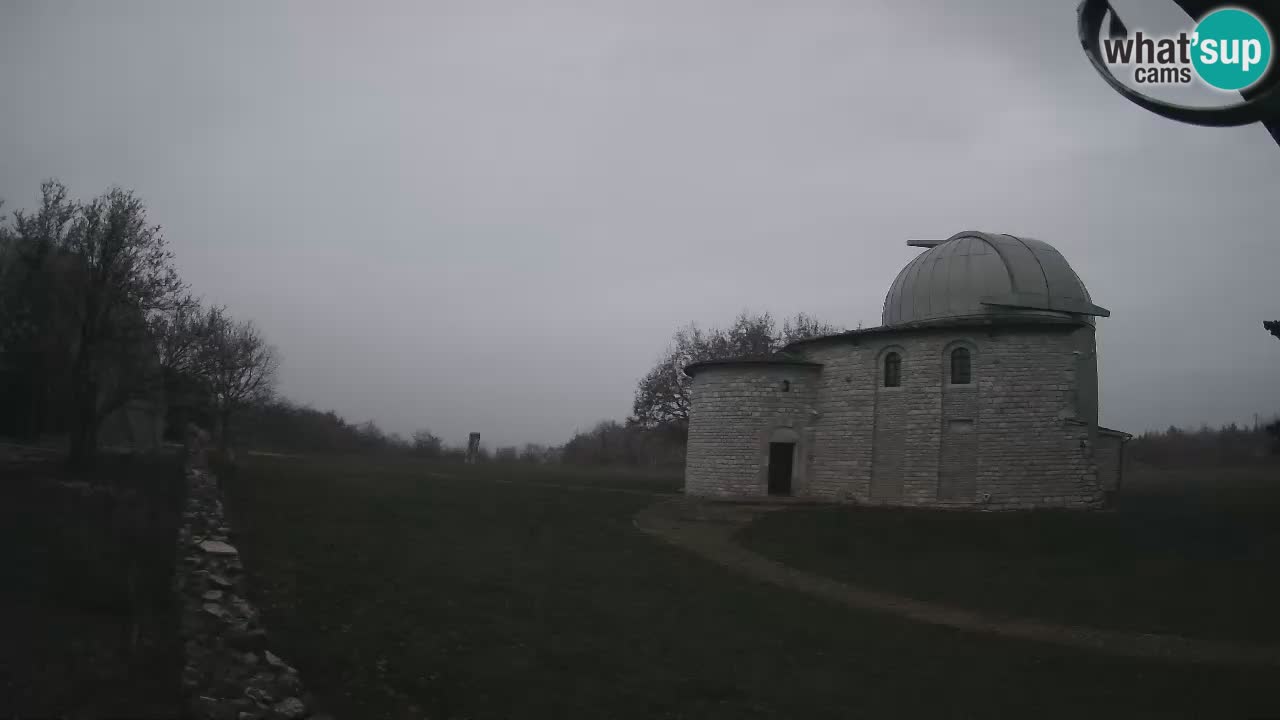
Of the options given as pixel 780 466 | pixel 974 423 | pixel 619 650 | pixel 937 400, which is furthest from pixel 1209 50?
pixel 780 466

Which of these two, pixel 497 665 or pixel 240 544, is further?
pixel 240 544

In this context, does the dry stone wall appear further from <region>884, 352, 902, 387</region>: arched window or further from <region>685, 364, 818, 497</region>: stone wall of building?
<region>884, 352, 902, 387</region>: arched window

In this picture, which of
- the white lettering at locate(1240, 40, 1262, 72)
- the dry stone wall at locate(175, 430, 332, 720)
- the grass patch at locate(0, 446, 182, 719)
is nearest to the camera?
the white lettering at locate(1240, 40, 1262, 72)

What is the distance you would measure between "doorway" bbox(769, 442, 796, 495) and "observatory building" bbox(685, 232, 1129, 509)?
4cm

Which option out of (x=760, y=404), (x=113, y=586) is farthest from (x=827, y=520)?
(x=113, y=586)

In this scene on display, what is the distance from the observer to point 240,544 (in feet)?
42.3

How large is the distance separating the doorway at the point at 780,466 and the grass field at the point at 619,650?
452 inches

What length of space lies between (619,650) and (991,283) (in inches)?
782

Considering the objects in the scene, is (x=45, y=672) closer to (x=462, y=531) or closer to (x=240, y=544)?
(x=240, y=544)

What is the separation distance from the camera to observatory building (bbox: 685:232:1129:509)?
22.0m

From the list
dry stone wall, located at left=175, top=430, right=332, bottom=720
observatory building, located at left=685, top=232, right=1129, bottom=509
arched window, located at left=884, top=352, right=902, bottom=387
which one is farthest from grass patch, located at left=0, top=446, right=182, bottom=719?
arched window, located at left=884, top=352, right=902, bottom=387

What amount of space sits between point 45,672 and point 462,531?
10.9m

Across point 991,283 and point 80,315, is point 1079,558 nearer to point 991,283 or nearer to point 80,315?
point 991,283

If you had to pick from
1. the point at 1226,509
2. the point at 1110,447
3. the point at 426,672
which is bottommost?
the point at 426,672
